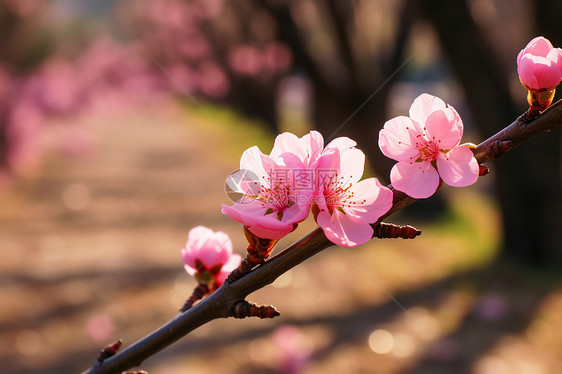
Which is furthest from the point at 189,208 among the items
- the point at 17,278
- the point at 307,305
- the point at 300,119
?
the point at 300,119

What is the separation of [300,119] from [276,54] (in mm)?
4112

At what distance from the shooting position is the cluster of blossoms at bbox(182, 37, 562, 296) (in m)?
0.67

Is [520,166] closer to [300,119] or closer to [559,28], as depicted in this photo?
[559,28]

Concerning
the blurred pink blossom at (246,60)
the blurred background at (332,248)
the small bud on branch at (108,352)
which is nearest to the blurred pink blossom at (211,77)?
the blurred pink blossom at (246,60)

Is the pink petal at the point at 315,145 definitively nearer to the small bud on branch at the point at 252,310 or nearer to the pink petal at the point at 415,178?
the pink petal at the point at 415,178

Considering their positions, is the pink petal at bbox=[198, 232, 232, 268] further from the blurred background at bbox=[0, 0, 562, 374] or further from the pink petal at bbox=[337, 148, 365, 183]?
the blurred background at bbox=[0, 0, 562, 374]

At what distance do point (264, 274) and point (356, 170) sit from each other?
7.4 inches

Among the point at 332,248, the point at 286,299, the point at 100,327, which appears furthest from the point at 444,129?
the point at 332,248

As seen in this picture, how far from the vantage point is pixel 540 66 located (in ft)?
2.31

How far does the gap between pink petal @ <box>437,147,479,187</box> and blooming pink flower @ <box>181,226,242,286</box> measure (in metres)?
0.40

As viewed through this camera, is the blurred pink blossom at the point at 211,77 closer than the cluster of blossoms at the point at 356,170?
No

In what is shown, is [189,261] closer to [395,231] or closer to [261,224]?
[261,224]

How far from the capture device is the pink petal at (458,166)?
2.17 ft

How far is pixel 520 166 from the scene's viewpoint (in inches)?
176
